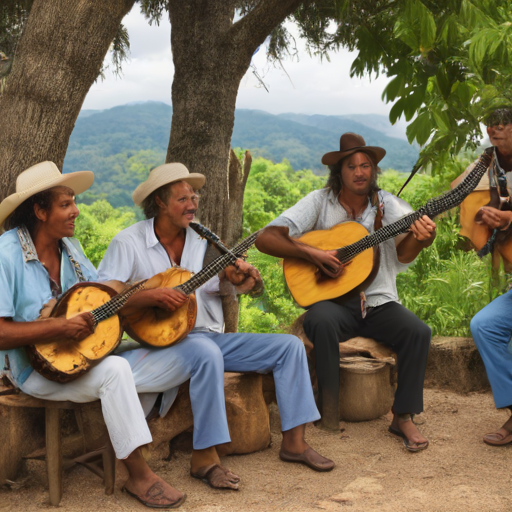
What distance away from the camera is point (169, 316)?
3.53 metres

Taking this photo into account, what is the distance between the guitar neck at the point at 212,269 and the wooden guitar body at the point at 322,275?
55cm

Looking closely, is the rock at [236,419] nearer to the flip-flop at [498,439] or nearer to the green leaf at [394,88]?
the flip-flop at [498,439]

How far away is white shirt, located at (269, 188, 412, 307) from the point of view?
13.9ft

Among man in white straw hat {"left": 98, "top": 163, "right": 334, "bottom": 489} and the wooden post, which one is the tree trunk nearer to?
man in white straw hat {"left": 98, "top": 163, "right": 334, "bottom": 489}

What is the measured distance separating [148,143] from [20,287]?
97.7 meters

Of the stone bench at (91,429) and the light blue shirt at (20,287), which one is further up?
the light blue shirt at (20,287)

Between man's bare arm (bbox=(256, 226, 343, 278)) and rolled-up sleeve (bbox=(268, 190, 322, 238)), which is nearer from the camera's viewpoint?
man's bare arm (bbox=(256, 226, 343, 278))

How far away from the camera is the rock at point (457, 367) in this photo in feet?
16.3

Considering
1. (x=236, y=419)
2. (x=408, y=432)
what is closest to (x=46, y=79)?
(x=236, y=419)

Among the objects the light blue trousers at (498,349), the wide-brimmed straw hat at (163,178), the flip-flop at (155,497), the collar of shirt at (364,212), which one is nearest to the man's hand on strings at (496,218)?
the light blue trousers at (498,349)

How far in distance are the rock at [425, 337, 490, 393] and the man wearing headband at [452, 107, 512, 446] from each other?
99 centimetres

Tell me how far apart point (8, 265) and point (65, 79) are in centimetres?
156

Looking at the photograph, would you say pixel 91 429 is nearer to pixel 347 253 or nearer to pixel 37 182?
pixel 37 182

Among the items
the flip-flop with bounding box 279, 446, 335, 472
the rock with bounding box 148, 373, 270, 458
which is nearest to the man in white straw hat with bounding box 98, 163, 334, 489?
the flip-flop with bounding box 279, 446, 335, 472
